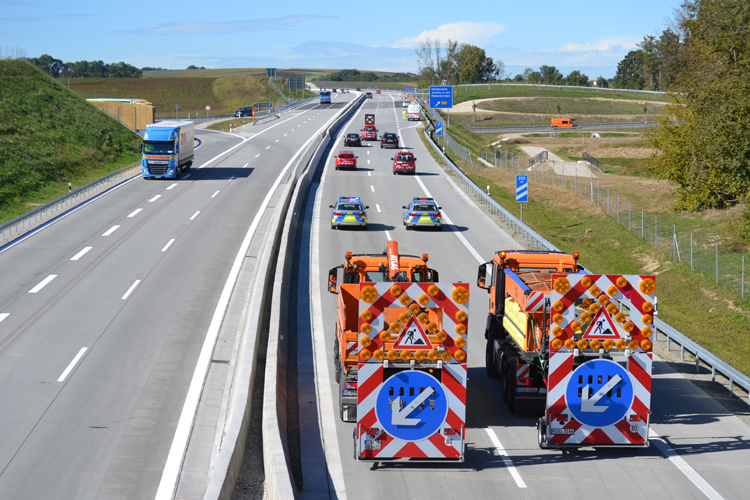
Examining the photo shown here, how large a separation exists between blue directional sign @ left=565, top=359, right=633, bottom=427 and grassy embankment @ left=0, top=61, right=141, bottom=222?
1337 inches

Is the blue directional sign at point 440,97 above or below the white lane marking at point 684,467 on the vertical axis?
above

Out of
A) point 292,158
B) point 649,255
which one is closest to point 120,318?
point 649,255

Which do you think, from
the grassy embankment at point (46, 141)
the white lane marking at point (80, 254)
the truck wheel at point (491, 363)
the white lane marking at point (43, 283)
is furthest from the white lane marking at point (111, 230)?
the truck wheel at point (491, 363)

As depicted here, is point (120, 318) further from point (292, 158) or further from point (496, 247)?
point (292, 158)

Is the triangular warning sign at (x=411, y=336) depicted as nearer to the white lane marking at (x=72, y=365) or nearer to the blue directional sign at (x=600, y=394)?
the blue directional sign at (x=600, y=394)

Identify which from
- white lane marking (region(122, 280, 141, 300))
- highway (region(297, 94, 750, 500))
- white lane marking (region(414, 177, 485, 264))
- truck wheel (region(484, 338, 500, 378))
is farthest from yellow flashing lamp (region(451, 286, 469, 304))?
white lane marking (region(414, 177, 485, 264))

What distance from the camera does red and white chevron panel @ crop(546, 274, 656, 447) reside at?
11883 mm

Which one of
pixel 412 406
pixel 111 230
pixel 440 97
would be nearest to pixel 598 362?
pixel 412 406

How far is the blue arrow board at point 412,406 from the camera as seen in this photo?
1147cm

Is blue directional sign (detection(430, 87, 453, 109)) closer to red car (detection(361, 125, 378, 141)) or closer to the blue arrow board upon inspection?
red car (detection(361, 125, 378, 141))

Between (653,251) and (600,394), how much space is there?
22.6 meters

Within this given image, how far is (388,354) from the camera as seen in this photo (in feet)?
37.4

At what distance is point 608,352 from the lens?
1195cm

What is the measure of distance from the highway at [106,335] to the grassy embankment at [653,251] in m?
14.7
